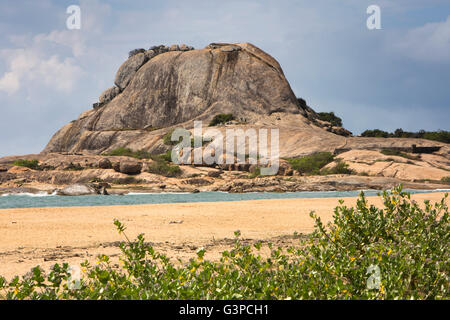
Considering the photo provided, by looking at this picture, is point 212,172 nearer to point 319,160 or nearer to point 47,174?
point 319,160

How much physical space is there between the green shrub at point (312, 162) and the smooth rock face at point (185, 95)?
20.7 meters

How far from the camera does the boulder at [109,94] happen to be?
92787 mm

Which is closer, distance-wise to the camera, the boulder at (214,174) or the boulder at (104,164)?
the boulder at (214,174)

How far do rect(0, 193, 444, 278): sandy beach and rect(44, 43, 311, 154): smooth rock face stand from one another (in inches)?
2268

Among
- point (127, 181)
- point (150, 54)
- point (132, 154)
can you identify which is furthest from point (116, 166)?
point (150, 54)

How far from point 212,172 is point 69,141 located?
165 feet

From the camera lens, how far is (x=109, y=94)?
307 ft

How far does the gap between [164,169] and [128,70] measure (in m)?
49.3

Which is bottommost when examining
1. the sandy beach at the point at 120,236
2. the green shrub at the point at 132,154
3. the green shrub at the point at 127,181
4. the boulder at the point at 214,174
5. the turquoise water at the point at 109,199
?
the turquoise water at the point at 109,199

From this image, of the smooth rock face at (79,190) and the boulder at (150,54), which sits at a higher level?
the boulder at (150,54)

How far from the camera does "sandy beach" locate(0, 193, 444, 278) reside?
8.39 meters

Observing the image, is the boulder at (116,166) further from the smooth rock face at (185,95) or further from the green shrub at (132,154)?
the smooth rock face at (185,95)

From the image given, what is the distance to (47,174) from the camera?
46562 millimetres

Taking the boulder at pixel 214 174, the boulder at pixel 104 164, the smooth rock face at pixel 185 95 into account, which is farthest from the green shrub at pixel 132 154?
the boulder at pixel 214 174
